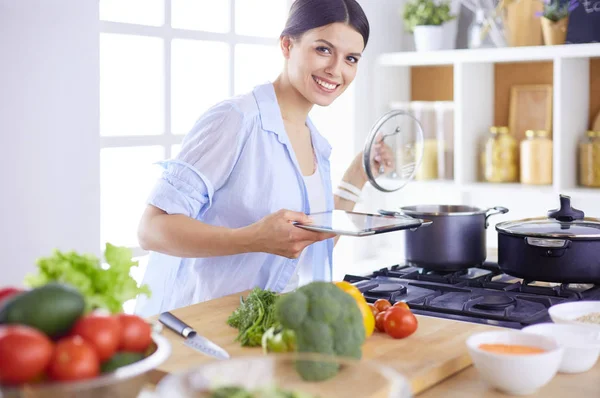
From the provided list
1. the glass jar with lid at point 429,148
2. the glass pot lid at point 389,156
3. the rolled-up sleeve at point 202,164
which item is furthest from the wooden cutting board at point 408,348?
the glass jar with lid at point 429,148

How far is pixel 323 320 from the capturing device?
49.3 inches

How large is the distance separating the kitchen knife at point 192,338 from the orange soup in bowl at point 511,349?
1.39 feet

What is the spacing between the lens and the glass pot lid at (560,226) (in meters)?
1.83

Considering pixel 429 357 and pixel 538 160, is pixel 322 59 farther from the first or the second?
pixel 538 160

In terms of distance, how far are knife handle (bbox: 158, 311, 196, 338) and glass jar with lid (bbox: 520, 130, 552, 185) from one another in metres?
2.12

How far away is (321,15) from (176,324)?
95 cm

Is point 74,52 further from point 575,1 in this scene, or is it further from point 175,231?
point 575,1

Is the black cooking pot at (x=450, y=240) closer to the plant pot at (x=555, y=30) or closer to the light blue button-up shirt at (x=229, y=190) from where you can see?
the light blue button-up shirt at (x=229, y=190)

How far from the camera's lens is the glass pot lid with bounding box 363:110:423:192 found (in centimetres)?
224

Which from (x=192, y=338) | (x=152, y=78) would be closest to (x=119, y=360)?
(x=192, y=338)

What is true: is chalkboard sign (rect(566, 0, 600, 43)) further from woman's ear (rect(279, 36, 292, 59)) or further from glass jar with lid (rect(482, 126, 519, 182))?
woman's ear (rect(279, 36, 292, 59))

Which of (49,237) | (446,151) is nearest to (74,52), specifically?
(49,237)

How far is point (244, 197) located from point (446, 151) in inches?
69.4

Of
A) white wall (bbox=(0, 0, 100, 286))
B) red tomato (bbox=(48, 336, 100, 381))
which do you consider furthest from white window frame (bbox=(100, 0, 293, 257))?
red tomato (bbox=(48, 336, 100, 381))
